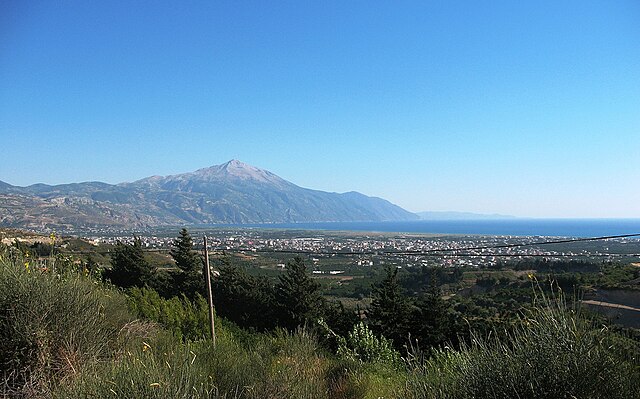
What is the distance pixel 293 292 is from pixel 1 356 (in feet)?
82.1

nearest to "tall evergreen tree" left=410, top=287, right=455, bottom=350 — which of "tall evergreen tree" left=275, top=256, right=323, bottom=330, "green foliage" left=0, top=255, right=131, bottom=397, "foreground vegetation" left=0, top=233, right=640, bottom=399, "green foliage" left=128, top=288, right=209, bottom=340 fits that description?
"tall evergreen tree" left=275, top=256, right=323, bottom=330

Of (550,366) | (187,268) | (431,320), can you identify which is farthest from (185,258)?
(550,366)

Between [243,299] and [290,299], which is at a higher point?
[290,299]

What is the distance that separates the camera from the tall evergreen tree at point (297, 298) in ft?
96.3

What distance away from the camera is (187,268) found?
35.6 m

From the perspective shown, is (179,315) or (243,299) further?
(243,299)

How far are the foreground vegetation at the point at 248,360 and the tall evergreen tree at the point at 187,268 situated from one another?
25509 mm

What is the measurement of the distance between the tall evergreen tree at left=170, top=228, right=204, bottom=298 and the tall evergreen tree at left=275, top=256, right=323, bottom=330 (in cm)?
691

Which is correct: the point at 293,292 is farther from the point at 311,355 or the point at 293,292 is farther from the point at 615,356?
the point at 615,356

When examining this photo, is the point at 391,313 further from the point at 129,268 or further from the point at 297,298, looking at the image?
the point at 129,268

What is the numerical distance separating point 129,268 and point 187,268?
464 centimetres

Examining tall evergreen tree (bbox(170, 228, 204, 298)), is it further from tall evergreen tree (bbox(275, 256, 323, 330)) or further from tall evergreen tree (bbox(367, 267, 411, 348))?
tall evergreen tree (bbox(367, 267, 411, 348))

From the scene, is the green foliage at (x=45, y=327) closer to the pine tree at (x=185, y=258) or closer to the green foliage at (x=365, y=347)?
the green foliage at (x=365, y=347)

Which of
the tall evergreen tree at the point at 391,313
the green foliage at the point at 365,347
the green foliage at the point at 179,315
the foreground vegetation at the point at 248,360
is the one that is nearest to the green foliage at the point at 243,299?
the tall evergreen tree at the point at 391,313
